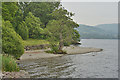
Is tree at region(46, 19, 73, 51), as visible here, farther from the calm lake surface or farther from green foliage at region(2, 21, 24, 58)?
green foliage at region(2, 21, 24, 58)

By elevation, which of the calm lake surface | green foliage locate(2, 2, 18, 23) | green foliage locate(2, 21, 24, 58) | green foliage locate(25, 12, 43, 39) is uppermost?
green foliage locate(2, 2, 18, 23)

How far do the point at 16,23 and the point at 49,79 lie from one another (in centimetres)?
4852

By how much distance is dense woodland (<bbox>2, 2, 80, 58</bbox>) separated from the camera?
22469 millimetres

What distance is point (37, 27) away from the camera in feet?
206

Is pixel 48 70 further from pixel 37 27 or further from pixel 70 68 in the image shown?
pixel 37 27

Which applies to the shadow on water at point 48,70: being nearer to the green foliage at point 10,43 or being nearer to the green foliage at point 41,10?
the green foliage at point 10,43

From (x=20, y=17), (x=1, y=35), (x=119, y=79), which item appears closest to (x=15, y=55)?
(x=1, y=35)

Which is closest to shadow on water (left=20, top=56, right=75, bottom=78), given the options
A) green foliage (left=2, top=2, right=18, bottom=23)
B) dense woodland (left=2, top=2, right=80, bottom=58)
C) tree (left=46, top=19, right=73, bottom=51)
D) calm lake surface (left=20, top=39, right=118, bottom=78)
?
calm lake surface (left=20, top=39, right=118, bottom=78)

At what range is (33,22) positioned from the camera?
206 ft

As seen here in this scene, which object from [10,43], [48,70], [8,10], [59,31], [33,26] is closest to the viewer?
[48,70]

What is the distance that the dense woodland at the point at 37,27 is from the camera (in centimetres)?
2247

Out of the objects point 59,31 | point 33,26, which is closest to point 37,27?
point 33,26

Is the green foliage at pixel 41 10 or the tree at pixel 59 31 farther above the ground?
the green foliage at pixel 41 10

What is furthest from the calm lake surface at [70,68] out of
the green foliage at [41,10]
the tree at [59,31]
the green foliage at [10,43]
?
the green foliage at [41,10]
